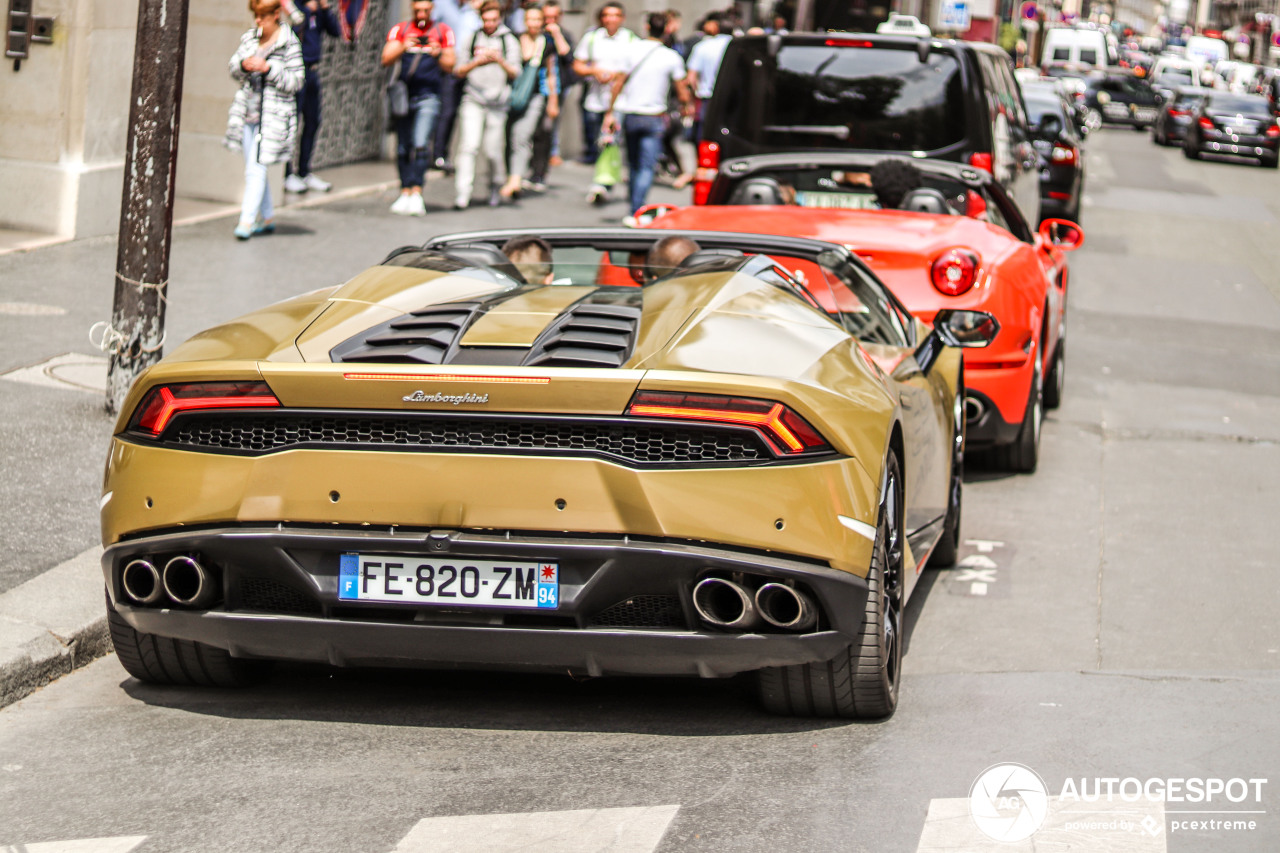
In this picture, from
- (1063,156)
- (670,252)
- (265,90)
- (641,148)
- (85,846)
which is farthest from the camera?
(1063,156)

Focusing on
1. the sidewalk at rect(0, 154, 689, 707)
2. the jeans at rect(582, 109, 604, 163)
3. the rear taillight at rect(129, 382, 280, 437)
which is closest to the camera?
the rear taillight at rect(129, 382, 280, 437)

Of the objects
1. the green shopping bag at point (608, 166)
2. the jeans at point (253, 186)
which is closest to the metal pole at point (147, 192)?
the jeans at point (253, 186)

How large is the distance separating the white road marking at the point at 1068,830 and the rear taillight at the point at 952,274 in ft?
13.0

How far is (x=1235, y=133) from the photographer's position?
1569 inches

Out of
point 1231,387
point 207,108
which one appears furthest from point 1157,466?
point 207,108

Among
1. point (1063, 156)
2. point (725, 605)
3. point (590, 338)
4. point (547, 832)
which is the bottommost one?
point (547, 832)

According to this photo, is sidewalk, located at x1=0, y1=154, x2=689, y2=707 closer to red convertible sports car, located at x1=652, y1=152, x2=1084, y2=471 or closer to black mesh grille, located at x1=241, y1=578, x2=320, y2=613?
black mesh grille, located at x1=241, y1=578, x2=320, y2=613

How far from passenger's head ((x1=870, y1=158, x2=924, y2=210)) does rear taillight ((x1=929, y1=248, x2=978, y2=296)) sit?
1676mm

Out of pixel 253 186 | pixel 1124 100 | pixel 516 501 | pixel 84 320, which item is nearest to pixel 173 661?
pixel 516 501

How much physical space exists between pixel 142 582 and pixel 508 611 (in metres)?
0.97

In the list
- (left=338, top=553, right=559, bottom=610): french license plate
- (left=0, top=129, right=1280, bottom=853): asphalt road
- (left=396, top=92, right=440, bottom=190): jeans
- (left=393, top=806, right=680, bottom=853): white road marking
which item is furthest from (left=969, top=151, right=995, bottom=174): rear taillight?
(left=393, top=806, right=680, bottom=853): white road marking

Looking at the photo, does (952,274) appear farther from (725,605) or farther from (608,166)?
(608,166)

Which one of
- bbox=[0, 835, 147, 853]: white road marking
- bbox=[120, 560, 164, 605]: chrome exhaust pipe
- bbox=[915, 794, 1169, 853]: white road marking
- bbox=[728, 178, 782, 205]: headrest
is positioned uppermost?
bbox=[728, 178, 782, 205]: headrest

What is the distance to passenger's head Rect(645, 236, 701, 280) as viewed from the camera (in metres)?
5.89
